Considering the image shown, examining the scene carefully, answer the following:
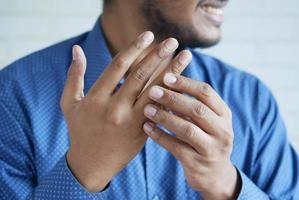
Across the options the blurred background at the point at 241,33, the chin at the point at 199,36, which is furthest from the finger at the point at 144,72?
the blurred background at the point at 241,33

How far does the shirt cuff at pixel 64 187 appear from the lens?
0.75 m

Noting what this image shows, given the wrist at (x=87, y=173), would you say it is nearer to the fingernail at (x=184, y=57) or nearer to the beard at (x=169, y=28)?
the fingernail at (x=184, y=57)

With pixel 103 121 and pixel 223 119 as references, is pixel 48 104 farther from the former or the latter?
pixel 223 119

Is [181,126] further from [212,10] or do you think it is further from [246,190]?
[212,10]

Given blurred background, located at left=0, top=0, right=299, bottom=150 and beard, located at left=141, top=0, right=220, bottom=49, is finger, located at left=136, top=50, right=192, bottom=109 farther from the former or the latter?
blurred background, located at left=0, top=0, right=299, bottom=150

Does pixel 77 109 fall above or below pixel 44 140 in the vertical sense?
above

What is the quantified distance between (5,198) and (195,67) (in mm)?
531

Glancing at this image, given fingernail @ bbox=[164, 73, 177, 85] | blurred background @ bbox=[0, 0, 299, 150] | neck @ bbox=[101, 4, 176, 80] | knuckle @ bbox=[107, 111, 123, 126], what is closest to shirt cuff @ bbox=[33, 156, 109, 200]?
knuckle @ bbox=[107, 111, 123, 126]

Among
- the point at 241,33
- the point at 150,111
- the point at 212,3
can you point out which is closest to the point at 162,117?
the point at 150,111

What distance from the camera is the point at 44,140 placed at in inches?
37.7

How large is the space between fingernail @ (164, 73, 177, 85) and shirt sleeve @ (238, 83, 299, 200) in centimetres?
40

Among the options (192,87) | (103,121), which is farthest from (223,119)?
(103,121)

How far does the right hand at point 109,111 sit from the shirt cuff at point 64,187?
0.4 inches

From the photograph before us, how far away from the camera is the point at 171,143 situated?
733 millimetres
